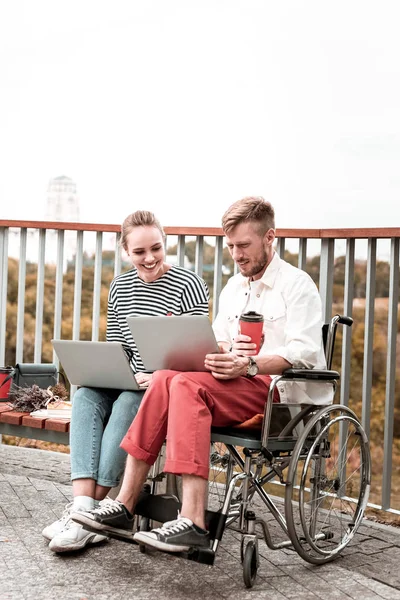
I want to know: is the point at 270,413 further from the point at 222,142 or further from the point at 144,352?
the point at 222,142

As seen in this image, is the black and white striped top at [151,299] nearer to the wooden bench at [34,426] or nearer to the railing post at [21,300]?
the wooden bench at [34,426]

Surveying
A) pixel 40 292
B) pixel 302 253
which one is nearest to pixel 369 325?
pixel 302 253

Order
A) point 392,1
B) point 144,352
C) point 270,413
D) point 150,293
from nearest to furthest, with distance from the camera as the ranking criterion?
point 270,413 → point 144,352 → point 150,293 → point 392,1

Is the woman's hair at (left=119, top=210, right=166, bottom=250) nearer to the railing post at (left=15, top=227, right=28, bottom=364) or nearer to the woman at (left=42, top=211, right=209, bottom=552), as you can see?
the woman at (left=42, top=211, right=209, bottom=552)

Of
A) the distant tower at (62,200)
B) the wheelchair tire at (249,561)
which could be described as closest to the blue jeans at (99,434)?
the wheelchair tire at (249,561)

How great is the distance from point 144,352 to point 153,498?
1.66 ft

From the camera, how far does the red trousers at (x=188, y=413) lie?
2646mm

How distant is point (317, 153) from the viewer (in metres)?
15.4

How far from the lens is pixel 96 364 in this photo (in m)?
3.13

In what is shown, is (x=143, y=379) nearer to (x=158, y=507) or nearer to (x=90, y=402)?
(x=90, y=402)

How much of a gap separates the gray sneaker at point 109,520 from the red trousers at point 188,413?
18cm

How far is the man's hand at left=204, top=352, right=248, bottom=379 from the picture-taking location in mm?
2794

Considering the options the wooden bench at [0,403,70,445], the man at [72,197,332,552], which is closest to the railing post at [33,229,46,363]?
the wooden bench at [0,403,70,445]

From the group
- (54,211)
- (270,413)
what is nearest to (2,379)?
(270,413)
